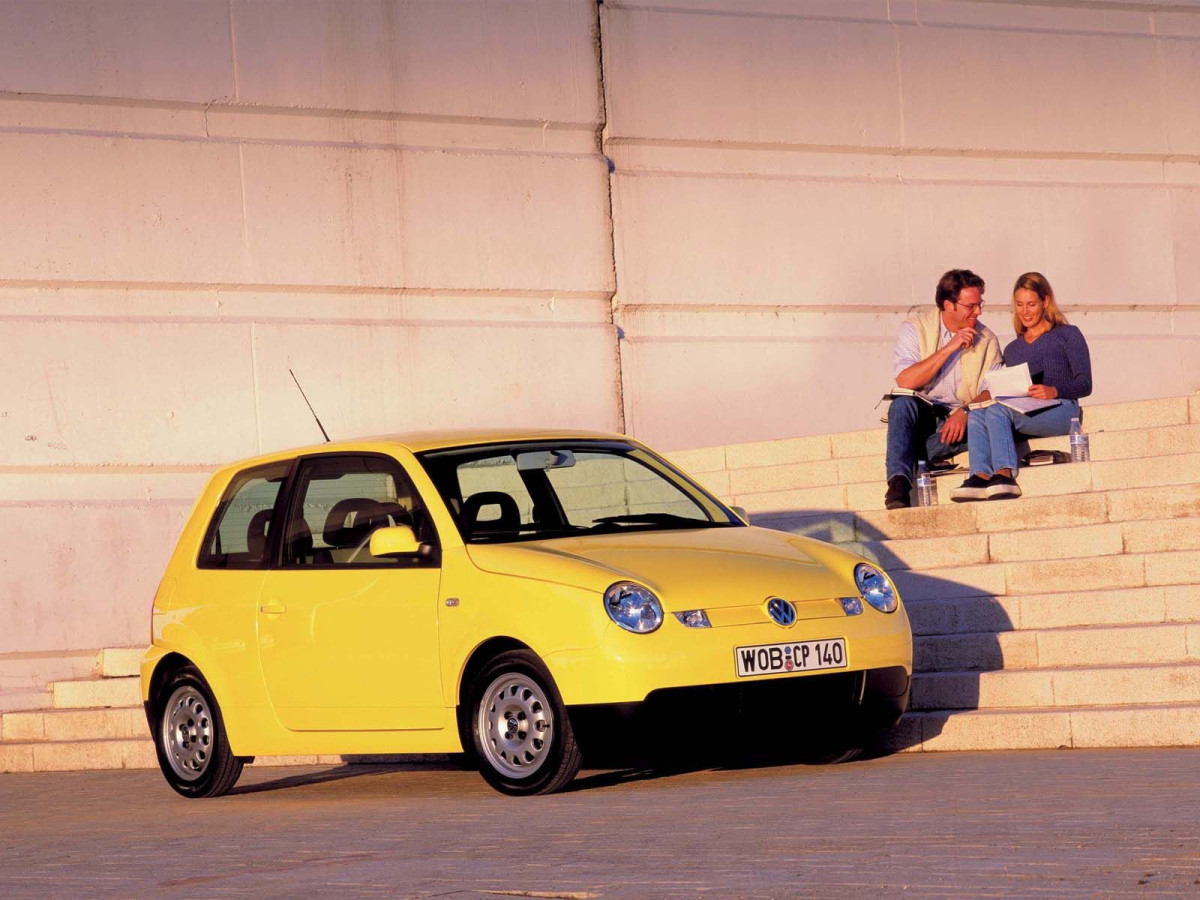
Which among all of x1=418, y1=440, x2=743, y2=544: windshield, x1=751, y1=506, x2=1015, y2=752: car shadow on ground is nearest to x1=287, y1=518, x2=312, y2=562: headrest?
x1=418, y1=440, x2=743, y2=544: windshield

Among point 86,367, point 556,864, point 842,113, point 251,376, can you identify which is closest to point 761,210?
point 842,113

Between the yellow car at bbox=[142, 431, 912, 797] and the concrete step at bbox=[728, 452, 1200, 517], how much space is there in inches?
123

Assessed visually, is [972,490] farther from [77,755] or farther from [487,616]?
[77,755]

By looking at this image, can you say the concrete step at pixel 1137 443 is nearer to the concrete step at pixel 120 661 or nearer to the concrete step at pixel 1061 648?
the concrete step at pixel 1061 648

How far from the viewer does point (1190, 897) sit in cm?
468

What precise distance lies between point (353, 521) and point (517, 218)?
832cm

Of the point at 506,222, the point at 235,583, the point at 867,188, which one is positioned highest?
the point at 867,188

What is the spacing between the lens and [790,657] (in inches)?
316

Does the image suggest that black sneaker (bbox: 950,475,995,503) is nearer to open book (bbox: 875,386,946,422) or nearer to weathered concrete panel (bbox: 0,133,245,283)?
open book (bbox: 875,386,946,422)

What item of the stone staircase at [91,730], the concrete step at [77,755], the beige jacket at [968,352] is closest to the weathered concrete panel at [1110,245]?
the beige jacket at [968,352]

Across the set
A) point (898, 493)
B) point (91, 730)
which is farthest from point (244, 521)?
point (898, 493)

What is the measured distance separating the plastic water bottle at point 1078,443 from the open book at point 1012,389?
0.23 m

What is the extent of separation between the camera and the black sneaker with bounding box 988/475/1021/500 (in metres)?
11.7

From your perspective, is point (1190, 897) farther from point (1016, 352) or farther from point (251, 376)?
point (251, 376)
